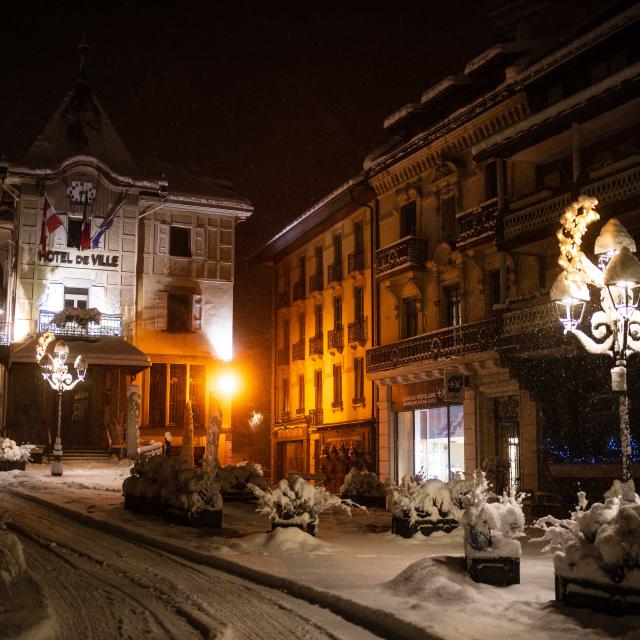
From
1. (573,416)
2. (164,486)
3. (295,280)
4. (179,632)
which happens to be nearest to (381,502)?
(573,416)

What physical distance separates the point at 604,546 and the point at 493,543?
79.4 inches

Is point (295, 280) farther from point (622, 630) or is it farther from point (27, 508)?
point (622, 630)

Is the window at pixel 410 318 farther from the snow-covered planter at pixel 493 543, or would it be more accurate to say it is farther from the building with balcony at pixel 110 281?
the snow-covered planter at pixel 493 543

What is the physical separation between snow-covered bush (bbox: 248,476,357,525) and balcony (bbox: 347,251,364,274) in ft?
74.1

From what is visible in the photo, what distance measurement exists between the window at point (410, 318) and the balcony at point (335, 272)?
19.3 ft

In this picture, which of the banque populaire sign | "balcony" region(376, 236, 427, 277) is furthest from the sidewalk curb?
the banque populaire sign

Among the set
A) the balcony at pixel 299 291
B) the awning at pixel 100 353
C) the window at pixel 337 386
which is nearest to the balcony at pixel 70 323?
the awning at pixel 100 353

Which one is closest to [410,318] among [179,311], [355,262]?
[355,262]

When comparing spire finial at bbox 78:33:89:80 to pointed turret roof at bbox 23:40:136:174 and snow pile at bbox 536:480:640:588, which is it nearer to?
pointed turret roof at bbox 23:40:136:174

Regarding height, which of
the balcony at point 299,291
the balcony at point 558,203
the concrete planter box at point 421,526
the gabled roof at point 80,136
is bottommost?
the concrete planter box at point 421,526

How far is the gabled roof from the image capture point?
4284cm

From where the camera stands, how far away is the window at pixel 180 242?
4409 centimetres

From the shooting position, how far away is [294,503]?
1433cm

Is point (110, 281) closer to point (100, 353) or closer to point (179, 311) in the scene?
point (179, 311)
